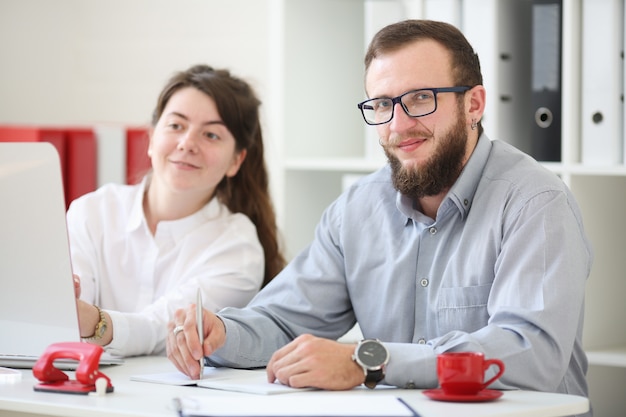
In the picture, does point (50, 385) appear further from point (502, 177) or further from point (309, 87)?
point (309, 87)

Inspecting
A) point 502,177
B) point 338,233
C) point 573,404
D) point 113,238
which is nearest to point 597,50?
point 502,177

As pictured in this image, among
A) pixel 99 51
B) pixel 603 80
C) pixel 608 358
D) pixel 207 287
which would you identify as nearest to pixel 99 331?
pixel 207 287

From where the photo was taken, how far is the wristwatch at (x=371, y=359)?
148cm

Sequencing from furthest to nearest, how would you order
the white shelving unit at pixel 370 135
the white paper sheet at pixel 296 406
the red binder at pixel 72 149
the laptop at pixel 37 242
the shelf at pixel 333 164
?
1. the red binder at pixel 72 149
2. the shelf at pixel 333 164
3. the white shelving unit at pixel 370 135
4. the laptop at pixel 37 242
5. the white paper sheet at pixel 296 406

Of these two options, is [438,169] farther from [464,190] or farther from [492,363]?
[492,363]

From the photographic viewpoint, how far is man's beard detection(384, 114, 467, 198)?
181 cm

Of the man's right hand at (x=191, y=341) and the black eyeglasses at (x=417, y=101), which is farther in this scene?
the black eyeglasses at (x=417, y=101)

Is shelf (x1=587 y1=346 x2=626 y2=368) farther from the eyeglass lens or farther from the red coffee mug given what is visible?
the red coffee mug

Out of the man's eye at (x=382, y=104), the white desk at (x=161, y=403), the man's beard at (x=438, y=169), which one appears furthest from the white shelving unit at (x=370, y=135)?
the white desk at (x=161, y=403)

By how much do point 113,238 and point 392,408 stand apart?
4.02 feet

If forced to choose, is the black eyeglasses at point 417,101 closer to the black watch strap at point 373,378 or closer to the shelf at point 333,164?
the black watch strap at point 373,378

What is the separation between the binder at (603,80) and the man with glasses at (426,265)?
413 mm

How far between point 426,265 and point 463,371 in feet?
1.60

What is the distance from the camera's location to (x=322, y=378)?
146cm
